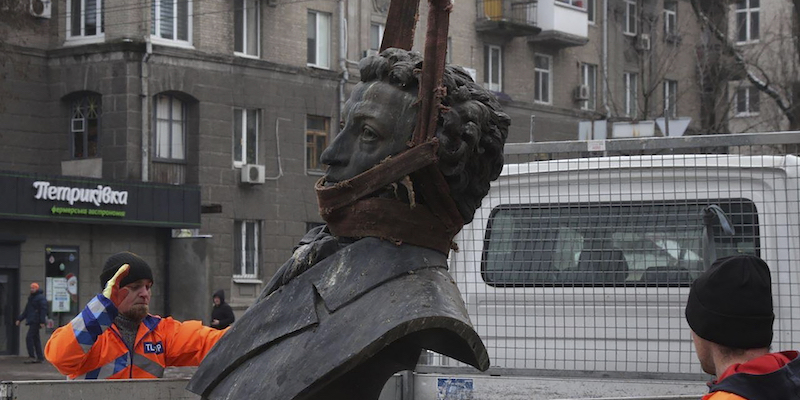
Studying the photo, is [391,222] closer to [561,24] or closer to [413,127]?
[413,127]

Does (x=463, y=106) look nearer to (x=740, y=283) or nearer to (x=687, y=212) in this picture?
(x=740, y=283)

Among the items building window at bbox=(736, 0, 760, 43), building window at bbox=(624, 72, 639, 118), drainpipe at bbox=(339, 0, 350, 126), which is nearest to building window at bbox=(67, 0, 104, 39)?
drainpipe at bbox=(339, 0, 350, 126)

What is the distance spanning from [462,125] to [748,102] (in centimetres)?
3307

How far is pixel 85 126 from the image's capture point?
2530 centimetres

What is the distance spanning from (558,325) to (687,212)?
762mm

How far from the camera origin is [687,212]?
5.77m

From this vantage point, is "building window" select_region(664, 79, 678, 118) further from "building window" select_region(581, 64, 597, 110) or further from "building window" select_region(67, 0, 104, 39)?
"building window" select_region(67, 0, 104, 39)

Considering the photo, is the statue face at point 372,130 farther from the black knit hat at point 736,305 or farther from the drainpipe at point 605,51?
the drainpipe at point 605,51

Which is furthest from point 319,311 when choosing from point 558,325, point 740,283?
point 558,325

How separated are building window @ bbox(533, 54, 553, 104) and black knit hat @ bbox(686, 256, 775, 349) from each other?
3169 centimetres

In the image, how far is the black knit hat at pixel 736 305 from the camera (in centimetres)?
280

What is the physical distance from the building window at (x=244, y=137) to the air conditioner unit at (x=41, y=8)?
4.22 metres

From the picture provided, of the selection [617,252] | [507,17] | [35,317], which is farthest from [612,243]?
[507,17]

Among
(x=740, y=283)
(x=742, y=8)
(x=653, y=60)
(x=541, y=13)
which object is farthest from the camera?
(x=742, y=8)
